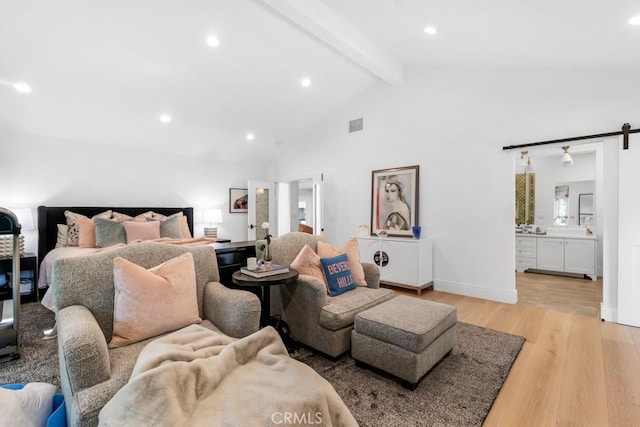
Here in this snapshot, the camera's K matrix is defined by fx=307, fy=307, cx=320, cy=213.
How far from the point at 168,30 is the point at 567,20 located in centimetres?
367

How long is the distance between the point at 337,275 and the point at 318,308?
16.9 inches

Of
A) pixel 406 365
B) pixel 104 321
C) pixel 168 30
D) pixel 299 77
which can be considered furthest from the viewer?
pixel 299 77

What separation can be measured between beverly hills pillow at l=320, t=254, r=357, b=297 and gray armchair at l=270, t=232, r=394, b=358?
0.18 feet

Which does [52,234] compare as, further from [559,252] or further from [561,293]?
[559,252]

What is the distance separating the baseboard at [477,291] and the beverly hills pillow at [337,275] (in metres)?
2.22

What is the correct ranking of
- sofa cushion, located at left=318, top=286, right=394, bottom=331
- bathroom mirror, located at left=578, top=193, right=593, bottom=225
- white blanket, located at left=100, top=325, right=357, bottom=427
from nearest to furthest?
white blanket, located at left=100, top=325, right=357, bottom=427 → sofa cushion, located at left=318, top=286, right=394, bottom=331 → bathroom mirror, located at left=578, top=193, right=593, bottom=225

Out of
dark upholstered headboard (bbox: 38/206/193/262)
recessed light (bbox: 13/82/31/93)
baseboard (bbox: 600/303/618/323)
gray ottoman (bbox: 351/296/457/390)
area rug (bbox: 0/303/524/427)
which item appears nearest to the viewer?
area rug (bbox: 0/303/524/427)

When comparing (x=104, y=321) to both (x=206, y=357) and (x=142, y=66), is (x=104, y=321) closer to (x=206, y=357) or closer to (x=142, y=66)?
(x=206, y=357)

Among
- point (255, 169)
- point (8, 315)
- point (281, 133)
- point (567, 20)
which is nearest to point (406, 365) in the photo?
point (567, 20)

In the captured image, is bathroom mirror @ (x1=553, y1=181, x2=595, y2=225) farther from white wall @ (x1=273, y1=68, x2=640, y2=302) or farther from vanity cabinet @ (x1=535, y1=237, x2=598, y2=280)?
white wall @ (x1=273, y1=68, x2=640, y2=302)

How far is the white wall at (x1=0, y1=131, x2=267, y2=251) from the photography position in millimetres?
4191

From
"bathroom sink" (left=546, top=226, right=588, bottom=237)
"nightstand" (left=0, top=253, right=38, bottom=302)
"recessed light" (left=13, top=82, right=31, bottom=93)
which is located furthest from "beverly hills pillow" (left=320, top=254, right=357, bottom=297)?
"bathroom sink" (left=546, top=226, right=588, bottom=237)

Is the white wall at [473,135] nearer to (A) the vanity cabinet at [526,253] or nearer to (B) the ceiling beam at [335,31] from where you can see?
(B) the ceiling beam at [335,31]

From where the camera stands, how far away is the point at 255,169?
6.77 meters
